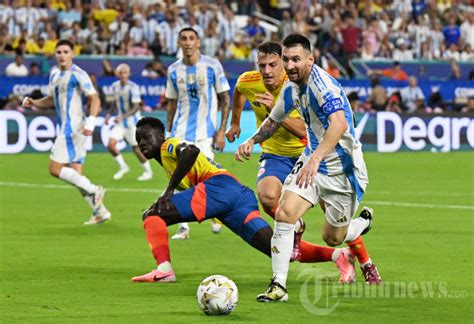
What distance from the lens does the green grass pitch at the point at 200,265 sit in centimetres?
874

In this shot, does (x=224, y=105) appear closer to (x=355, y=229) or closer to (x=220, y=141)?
(x=220, y=141)

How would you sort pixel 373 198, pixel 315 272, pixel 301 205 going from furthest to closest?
pixel 373 198 → pixel 315 272 → pixel 301 205

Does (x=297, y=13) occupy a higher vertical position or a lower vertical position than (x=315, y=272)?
higher

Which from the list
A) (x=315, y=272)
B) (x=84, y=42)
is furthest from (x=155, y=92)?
(x=315, y=272)

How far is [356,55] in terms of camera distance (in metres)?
33.9

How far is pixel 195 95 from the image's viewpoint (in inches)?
580

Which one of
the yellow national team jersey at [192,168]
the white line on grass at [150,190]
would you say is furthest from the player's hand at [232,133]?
the white line on grass at [150,190]

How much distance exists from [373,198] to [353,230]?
349 inches

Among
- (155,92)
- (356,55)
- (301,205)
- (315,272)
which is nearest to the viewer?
(301,205)

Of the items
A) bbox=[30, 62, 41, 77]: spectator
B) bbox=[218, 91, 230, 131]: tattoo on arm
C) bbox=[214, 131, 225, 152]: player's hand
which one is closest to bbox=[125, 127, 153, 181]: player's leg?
bbox=[30, 62, 41, 77]: spectator

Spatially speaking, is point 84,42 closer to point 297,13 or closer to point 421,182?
point 297,13

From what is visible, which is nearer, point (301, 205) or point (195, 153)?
point (301, 205)

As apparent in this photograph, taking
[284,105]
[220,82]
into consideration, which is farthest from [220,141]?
[284,105]

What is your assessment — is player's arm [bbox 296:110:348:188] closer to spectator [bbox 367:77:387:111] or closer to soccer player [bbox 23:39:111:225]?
soccer player [bbox 23:39:111:225]
